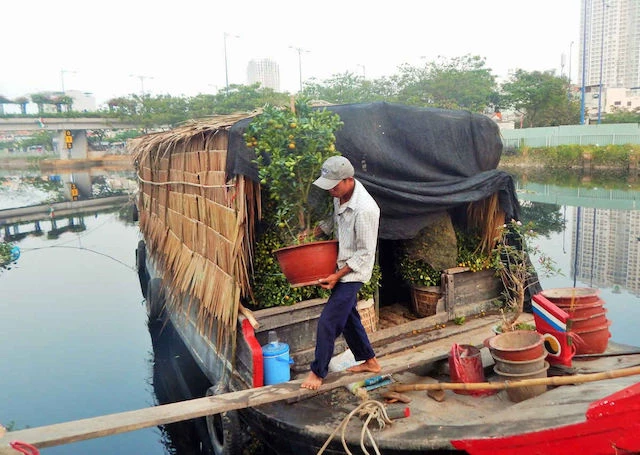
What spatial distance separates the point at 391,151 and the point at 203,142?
6.42 ft

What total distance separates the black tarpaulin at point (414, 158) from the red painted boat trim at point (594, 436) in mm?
2213

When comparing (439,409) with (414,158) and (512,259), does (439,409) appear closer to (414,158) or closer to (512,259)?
(414,158)

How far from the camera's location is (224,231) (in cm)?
470

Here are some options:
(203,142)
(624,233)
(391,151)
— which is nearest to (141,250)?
(203,142)

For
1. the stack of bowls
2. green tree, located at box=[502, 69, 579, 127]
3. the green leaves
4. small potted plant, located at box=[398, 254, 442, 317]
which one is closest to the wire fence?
green tree, located at box=[502, 69, 579, 127]

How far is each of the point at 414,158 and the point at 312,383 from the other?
2360 mm

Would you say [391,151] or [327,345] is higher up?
[391,151]

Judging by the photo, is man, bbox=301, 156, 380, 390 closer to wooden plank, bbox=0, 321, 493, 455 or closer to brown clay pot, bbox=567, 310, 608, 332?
wooden plank, bbox=0, 321, 493, 455

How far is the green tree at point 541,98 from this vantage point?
31.4 meters

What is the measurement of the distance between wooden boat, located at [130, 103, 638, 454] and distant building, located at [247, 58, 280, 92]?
67.8 metres

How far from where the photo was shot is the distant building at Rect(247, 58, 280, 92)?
230ft

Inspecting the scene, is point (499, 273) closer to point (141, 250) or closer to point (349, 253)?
point (349, 253)

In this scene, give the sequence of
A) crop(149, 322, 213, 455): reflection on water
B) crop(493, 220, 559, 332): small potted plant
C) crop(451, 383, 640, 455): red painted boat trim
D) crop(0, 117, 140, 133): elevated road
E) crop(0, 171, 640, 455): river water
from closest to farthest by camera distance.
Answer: crop(451, 383, 640, 455): red painted boat trim < crop(493, 220, 559, 332): small potted plant < crop(149, 322, 213, 455): reflection on water < crop(0, 171, 640, 455): river water < crop(0, 117, 140, 133): elevated road

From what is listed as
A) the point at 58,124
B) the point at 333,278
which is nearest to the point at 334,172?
the point at 333,278
